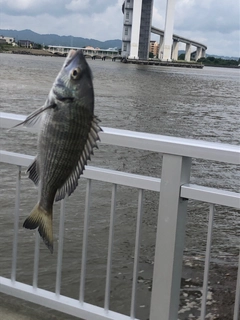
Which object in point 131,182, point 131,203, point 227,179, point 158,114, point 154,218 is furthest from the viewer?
point 158,114

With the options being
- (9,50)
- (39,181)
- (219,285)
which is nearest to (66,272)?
(219,285)

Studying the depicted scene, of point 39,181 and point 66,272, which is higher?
point 39,181

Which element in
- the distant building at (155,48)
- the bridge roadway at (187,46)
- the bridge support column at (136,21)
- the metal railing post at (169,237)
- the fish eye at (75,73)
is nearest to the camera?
the fish eye at (75,73)

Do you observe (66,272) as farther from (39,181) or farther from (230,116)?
(230,116)

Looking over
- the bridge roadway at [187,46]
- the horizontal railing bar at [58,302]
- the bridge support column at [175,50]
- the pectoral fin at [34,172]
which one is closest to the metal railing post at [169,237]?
the horizontal railing bar at [58,302]

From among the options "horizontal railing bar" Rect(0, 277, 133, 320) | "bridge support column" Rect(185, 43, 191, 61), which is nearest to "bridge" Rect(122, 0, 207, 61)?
"bridge support column" Rect(185, 43, 191, 61)

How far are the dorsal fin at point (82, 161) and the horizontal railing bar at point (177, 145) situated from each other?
3.86ft

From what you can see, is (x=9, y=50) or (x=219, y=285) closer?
(x=219, y=285)

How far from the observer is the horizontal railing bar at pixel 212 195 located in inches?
98.2

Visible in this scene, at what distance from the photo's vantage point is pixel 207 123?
24672mm

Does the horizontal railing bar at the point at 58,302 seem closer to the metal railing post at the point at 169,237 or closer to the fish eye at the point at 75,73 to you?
the metal railing post at the point at 169,237

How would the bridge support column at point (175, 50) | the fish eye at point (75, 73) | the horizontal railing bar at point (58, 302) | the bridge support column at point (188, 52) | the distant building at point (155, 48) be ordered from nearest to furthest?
the fish eye at point (75, 73) < the horizontal railing bar at point (58, 302) < the bridge support column at point (175, 50) < the bridge support column at point (188, 52) < the distant building at point (155, 48)

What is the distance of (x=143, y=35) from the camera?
11294 cm

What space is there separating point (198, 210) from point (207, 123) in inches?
546
